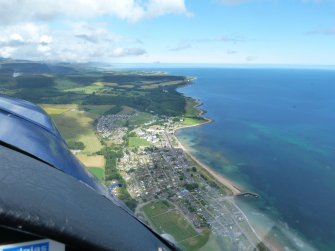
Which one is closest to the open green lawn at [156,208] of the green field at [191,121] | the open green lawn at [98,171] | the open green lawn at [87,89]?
the open green lawn at [98,171]

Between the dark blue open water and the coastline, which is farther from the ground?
the coastline

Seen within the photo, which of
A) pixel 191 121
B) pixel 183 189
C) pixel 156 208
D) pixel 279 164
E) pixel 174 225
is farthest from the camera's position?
pixel 191 121

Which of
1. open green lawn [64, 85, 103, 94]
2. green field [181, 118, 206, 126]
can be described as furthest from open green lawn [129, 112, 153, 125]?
open green lawn [64, 85, 103, 94]

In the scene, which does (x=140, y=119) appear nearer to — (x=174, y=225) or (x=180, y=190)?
(x=180, y=190)

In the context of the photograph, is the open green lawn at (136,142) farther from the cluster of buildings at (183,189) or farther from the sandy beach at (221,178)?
the sandy beach at (221,178)

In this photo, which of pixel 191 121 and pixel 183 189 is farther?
pixel 191 121

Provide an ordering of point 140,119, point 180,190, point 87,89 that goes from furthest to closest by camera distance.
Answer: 1. point 87,89
2. point 140,119
3. point 180,190

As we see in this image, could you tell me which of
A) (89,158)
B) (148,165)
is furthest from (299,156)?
(89,158)

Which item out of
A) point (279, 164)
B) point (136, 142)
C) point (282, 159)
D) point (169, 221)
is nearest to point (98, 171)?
point (169, 221)

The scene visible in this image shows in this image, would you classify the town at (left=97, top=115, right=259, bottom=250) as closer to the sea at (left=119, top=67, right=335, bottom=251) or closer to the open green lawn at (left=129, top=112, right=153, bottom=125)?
the sea at (left=119, top=67, right=335, bottom=251)
